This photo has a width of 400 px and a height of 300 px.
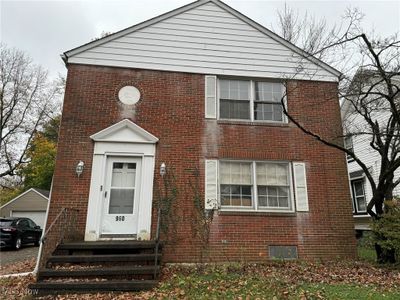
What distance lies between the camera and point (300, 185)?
8.57 meters

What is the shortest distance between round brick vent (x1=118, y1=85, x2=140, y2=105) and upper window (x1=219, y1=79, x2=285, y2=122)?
8.30 ft

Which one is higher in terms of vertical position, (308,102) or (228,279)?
(308,102)

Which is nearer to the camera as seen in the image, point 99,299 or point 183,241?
point 99,299

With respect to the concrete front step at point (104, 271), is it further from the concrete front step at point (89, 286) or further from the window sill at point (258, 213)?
the window sill at point (258, 213)

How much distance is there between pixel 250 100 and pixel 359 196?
10386 millimetres

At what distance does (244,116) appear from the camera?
9164 millimetres

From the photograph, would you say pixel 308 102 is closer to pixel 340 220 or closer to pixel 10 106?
pixel 340 220

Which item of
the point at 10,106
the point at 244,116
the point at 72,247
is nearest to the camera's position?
the point at 72,247

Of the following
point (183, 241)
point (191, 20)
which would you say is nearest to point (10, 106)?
point (191, 20)

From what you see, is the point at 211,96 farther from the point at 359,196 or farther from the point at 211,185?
the point at 359,196

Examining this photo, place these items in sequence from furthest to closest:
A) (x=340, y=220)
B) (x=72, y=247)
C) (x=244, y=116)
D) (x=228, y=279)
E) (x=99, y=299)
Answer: (x=244, y=116) → (x=340, y=220) → (x=72, y=247) → (x=228, y=279) → (x=99, y=299)

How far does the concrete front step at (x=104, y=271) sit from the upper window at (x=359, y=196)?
13.4 metres

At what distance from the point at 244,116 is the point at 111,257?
5.42 meters

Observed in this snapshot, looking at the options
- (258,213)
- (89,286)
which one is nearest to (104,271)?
(89,286)
